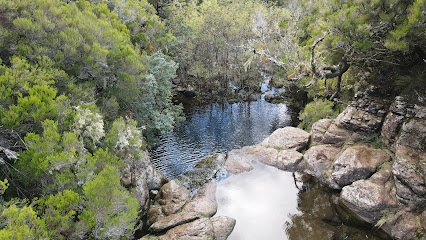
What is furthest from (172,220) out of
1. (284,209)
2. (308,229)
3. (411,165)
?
(411,165)

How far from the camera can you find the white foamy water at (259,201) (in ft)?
43.5

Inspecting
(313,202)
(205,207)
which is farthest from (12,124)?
(313,202)

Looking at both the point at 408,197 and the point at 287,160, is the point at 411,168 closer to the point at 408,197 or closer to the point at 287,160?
the point at 408,197

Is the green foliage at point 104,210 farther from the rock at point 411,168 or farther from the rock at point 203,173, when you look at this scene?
the rock at point 411,168

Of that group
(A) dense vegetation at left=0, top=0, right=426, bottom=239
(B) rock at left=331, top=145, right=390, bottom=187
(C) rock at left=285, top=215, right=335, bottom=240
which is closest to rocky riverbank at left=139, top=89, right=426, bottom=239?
(B) rock at left=331, top=145, right=390, bottom=187

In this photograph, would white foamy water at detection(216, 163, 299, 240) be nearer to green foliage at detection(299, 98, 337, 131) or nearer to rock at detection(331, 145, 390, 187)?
rock at detection(331, 145, 390, 187)

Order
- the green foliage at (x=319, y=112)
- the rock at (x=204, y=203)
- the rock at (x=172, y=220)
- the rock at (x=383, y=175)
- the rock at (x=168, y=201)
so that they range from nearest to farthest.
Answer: the rock at (x=172, y=220)
the rock at (x=168, y=201)
the rock at (x=204, y=203)
the rock at (x=383, y=175)
the green foliage at (x=319, y=112)

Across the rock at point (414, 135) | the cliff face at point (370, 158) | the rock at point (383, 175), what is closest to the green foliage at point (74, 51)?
the cliff face at point (370, 158)

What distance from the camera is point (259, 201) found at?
15664 millimetres

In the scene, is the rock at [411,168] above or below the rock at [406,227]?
above

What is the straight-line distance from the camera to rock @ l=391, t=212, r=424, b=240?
38.6ft

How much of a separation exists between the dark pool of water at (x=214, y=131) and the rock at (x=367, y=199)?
12217mm

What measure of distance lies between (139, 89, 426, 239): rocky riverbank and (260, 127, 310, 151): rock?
8cm

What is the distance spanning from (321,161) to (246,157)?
586cm
